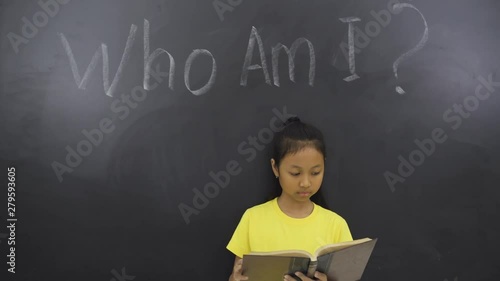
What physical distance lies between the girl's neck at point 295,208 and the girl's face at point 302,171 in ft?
0.25

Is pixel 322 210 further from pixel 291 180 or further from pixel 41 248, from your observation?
pixel 41 248

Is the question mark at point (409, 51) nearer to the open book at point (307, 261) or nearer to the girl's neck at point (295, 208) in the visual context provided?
the girl's neck at point (295, 208)

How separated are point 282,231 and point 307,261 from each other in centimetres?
26

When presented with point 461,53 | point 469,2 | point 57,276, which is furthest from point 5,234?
point 469,2

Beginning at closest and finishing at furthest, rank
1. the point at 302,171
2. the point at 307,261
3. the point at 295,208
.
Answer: the point at 307,261 → the point at 302,171 → the point at 295,208

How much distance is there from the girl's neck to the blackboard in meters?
0.13

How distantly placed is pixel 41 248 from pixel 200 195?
0.56 m

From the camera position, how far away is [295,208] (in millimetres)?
1533

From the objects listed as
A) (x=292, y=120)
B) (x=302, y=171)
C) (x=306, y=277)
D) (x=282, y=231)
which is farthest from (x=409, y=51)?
(x=306, y=277)

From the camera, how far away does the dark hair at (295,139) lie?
57.3 inches

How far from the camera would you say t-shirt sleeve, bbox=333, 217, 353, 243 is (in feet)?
4.95

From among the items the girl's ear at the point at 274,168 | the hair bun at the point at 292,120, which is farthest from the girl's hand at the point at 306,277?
the hair bun at the point at 292,120

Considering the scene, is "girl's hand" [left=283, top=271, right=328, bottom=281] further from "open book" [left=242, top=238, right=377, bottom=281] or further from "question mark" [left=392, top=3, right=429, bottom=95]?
"question mark" [left=392, top=3, right=429, bottom=95]

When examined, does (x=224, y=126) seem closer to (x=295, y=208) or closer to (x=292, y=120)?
(x=292, y=120)
